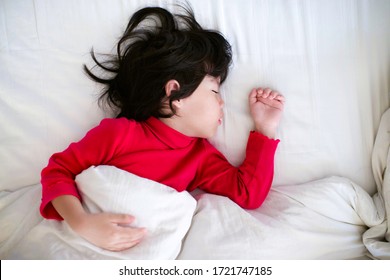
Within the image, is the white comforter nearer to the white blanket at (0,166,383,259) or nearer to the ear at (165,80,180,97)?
the white blanket at (0,166,383,259)

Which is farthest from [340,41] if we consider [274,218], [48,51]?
[48,51]

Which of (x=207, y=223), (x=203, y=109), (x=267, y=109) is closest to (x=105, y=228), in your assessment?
(x=207, y=223)

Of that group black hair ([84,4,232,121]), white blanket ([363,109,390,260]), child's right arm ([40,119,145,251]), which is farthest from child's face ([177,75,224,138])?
white blanket ([363,109,390,260])

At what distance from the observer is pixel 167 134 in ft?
2.59

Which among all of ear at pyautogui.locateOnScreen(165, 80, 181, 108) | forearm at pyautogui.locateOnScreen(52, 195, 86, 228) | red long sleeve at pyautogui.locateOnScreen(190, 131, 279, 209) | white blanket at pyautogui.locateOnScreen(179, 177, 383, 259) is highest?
ear at pyautogui.locateOnScreen(165, 80, 181, 108)

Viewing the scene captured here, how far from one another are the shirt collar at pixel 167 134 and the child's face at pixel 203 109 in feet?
0.10

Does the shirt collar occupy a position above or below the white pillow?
above

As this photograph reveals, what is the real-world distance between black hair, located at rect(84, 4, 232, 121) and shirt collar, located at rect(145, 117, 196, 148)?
26 mm

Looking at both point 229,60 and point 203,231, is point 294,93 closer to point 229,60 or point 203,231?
point 229,60

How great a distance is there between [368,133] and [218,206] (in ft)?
1.30

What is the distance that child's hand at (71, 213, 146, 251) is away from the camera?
2.12 ft

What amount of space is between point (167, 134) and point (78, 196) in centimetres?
24

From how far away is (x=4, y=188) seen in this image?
812 mm

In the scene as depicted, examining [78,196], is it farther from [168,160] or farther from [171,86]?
[171,86]
